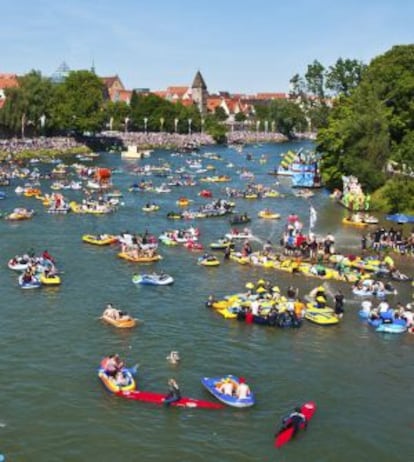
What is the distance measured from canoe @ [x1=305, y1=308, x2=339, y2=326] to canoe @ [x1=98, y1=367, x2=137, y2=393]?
1224 cm

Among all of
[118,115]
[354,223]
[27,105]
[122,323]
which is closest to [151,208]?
[354,223]

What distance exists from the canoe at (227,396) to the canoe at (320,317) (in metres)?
9.46

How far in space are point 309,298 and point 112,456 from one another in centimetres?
2067

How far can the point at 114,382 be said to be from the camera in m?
29.1

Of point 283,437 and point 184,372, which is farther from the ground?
point 184,372

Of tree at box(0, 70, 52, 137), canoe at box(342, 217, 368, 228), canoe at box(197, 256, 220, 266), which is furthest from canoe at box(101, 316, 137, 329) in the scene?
tree at box(0, 70, 52, 137)

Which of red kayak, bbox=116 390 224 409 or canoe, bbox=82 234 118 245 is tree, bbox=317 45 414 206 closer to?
canoe, bbox=82 234 118 245

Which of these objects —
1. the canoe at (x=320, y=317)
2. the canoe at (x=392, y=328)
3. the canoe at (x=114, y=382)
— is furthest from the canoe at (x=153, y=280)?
the canoe at (x=114, y=382)

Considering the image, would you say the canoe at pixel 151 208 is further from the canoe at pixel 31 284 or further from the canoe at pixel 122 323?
the canoe at pixel 122 323

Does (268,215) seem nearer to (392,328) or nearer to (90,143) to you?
(392,328)

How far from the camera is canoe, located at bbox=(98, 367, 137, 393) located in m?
28.9

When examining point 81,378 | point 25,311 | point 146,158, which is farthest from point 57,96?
point 81,378

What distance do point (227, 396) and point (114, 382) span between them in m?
4.80

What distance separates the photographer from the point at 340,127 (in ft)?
272
